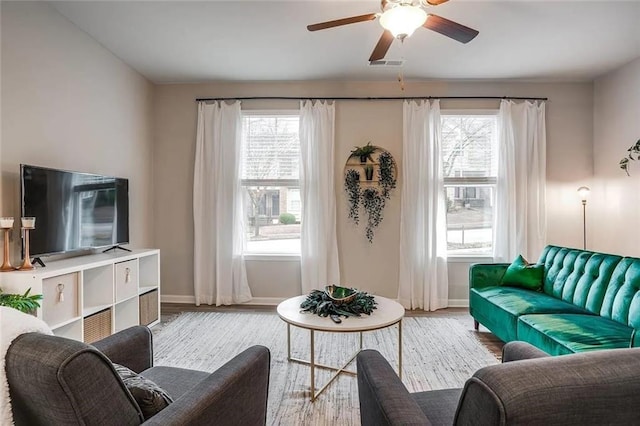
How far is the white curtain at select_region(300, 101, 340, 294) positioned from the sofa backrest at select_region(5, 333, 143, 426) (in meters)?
3.45

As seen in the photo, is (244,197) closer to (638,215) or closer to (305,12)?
(305,12)

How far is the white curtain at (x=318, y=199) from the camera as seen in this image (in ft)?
14.4

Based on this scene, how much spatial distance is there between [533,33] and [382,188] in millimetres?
2171

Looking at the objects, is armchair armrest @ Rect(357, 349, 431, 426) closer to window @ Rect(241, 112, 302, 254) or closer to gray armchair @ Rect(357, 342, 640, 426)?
gray armchair @ Rect(357, 342, 640, 426)

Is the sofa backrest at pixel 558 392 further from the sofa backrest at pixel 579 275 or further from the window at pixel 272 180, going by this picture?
the window at pixel 272 180

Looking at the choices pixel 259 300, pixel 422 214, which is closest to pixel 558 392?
pixel 422 214

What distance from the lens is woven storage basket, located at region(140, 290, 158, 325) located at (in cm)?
355

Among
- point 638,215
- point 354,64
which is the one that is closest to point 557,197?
point 638,215

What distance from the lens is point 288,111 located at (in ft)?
14.8

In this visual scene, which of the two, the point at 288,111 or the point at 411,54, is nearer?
the point at 411,54

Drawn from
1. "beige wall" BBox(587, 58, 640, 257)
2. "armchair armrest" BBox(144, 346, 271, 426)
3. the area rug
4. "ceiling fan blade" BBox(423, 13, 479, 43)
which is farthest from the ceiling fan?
"beige wall" BBox(587, 58, 640, 257)

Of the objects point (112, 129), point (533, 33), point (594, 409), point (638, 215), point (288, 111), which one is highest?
point (533, 33)

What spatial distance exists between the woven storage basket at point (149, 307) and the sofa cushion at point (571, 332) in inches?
135

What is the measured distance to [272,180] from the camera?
457 cm
